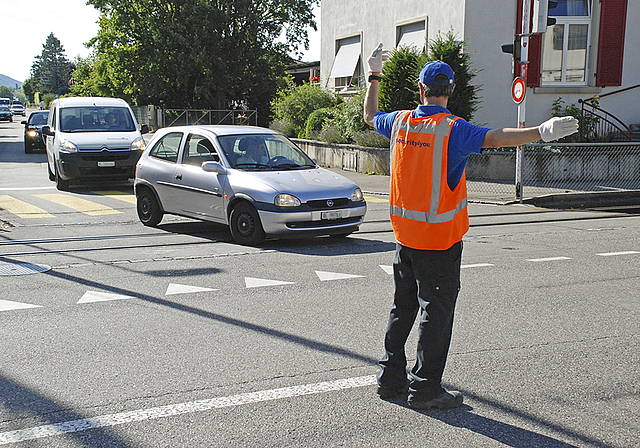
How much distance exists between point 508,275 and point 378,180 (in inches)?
413

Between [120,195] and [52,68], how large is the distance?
136 meters

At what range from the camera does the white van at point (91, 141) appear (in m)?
15.3

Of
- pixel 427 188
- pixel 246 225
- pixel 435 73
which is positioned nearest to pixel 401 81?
pixel 246 225

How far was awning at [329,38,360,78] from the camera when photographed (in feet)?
86.7

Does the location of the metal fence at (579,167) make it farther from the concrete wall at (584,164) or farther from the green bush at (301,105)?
the green bush at (301,105)

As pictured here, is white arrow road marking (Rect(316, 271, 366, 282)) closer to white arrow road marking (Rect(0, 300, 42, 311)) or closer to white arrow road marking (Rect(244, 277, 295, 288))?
white arrow road marking (Rect(244, 277, 295, 288))

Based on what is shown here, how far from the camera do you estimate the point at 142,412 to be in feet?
12.4

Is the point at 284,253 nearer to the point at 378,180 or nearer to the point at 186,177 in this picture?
the point at 186,177

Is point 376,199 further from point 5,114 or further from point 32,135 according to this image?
point 5,114

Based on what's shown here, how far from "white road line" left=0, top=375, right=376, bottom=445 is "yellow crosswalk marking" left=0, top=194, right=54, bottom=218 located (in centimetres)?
874

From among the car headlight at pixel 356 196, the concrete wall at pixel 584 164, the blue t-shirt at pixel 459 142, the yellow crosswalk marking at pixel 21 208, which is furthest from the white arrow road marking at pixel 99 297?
the concrete wall at pixel 584 164

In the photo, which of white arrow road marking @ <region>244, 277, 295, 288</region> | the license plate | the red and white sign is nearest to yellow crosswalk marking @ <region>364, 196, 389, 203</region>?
the red and white sign

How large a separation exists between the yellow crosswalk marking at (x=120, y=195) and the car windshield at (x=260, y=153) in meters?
4.61

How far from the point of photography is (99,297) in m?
6.33
